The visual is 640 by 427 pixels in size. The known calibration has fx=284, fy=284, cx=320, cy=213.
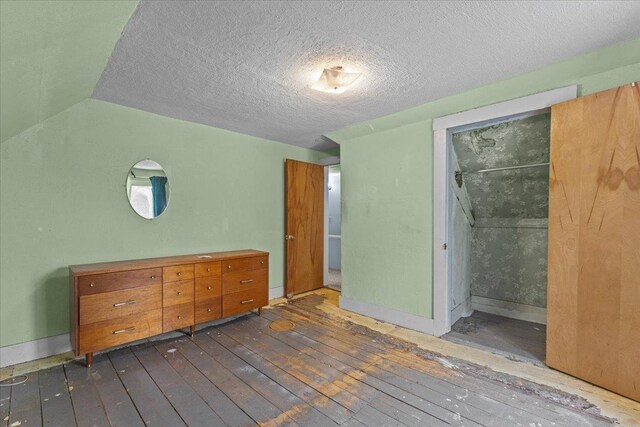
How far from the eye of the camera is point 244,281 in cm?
334

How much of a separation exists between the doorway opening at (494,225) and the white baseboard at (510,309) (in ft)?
0.03

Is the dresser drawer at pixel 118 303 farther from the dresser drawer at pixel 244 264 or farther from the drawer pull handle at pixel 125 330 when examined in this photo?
the dresser drawer at pixel 244 264

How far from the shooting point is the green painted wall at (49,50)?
1.15 m

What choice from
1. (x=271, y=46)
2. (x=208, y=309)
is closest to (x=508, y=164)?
(x=271, y=46)

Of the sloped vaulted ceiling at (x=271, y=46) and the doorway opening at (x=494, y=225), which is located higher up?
the sloped vaulted ceiling at (x=271, y=46)

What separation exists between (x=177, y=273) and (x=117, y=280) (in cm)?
49

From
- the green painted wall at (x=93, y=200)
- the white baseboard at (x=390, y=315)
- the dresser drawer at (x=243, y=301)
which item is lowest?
the white baseboard at (x=390, y=315)

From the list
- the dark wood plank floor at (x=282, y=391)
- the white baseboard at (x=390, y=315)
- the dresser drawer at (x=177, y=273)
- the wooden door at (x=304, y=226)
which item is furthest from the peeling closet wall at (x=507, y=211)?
the dresser drawer at (x=177, y=273)

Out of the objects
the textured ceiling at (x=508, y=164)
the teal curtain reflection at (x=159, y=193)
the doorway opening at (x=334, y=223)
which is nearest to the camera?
the textured ceiling at (x=508, y=164)

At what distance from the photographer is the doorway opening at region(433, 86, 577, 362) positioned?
275 centimetres

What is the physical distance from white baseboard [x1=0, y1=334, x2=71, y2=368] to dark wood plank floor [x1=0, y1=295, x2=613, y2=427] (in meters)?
0.32

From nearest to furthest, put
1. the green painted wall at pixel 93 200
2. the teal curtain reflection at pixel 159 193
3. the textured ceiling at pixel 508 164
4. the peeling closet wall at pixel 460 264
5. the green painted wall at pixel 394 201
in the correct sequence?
1. the green painted wall at pixel 93 200
2. the textured ceiling at pixel 508 164
3. the green painted wall at pixel 394 201
4. the teal curtain reflection at pixel 159 193
5. the peeling closet wall at pixel 460 264

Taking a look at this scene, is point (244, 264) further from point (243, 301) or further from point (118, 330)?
point (118, 330)

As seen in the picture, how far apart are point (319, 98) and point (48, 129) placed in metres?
2.43
